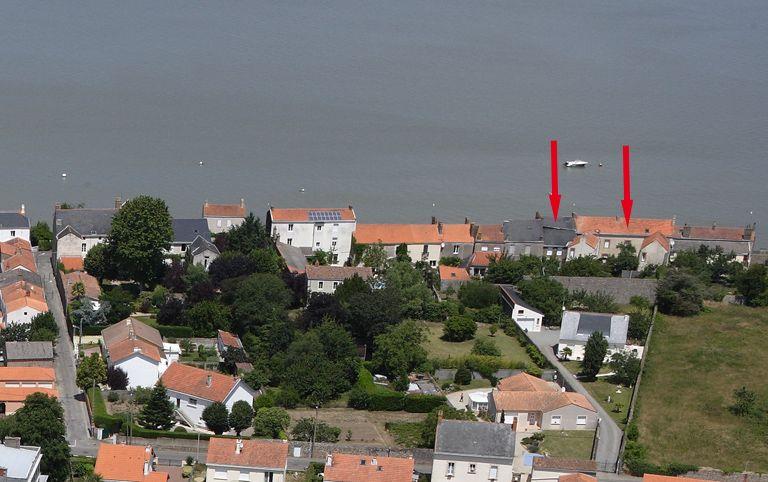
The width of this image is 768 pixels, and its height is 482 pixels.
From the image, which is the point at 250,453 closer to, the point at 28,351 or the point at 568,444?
the point at 568,444

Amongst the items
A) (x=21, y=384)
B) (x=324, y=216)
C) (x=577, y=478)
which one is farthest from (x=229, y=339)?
(x=577, y=478)

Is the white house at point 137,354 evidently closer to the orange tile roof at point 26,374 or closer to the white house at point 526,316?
the orange tile roof at point 26,374

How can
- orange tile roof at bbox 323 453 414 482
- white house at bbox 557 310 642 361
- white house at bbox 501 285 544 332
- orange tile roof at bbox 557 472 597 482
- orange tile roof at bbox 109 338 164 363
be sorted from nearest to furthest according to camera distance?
1. orange tile roof at bbox 323 453 414 482
2. orange tile roof at bbox 557 472 597 482
3. orange tile roof at bbox 109 338 164 363
4. white house at bbox 557 310 642 361
5. white house at bbox 501 285 544 332

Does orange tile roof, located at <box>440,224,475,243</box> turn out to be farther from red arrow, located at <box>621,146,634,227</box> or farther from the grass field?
the grass field

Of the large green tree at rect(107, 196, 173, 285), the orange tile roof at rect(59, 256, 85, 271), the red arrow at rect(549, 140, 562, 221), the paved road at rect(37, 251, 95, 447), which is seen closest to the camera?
the paved road at rect(37, 251, 95, 447)

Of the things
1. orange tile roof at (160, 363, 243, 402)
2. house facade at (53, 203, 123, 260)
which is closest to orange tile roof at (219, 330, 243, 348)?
orange tile roof at (160, 363, 243, 402)

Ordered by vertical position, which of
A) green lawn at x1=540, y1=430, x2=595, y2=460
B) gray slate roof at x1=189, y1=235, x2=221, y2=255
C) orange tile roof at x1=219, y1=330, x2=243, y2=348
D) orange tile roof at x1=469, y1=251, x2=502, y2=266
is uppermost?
gray slate roof at x1=189, y1=235, x2=221, y2=255

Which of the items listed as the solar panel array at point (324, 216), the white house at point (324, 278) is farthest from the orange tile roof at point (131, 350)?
the solar panel array at point (324, 216)
